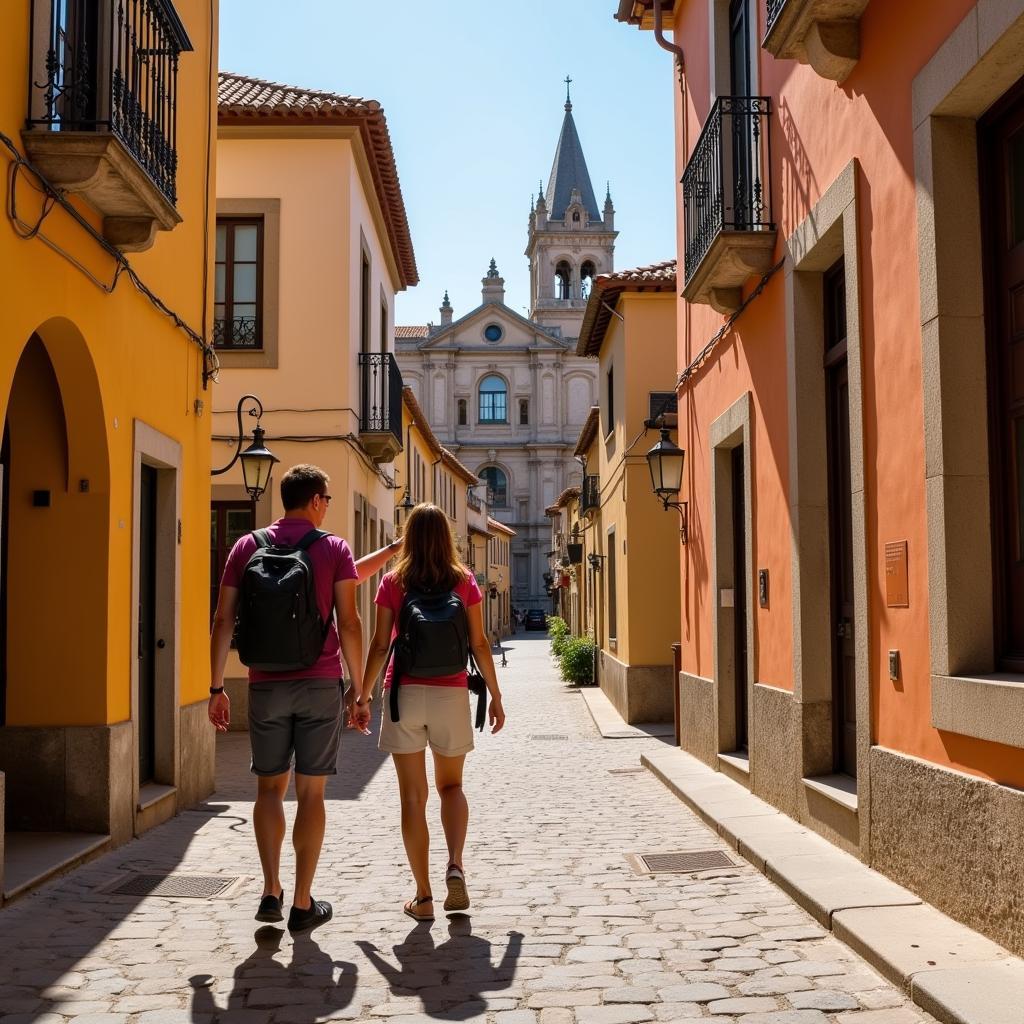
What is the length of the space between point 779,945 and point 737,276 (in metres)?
5.13

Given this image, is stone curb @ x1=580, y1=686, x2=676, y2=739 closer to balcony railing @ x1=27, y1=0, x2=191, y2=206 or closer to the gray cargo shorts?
balcony railing @ x1=27, y1=0, x2=191, y2=206

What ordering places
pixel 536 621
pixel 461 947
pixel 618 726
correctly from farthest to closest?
pixel 536 621, pixel 618 726, pixel 461 947

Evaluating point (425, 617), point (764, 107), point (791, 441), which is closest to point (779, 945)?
point (425, 617)

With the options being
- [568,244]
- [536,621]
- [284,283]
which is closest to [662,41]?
[284,283]

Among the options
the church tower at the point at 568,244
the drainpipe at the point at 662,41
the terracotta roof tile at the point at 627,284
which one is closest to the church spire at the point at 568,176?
the church tower at the point at 568,244

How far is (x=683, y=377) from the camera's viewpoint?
1216 cm

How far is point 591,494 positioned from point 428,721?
60.5 feet

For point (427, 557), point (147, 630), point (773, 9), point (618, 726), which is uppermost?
point (773, 9)

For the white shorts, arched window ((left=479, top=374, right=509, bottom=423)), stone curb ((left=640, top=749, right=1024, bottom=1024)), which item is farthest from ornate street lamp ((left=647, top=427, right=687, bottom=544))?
arched window ((left=479, top=374, right=509, bottom=423))

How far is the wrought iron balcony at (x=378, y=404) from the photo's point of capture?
17.1 m

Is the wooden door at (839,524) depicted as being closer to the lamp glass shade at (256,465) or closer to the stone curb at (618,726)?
the lamp glass shade at (256,465)

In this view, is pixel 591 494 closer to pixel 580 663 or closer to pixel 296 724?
pixel 580 663

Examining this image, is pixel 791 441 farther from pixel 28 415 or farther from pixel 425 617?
pixel 28 415

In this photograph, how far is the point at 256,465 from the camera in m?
11.8
